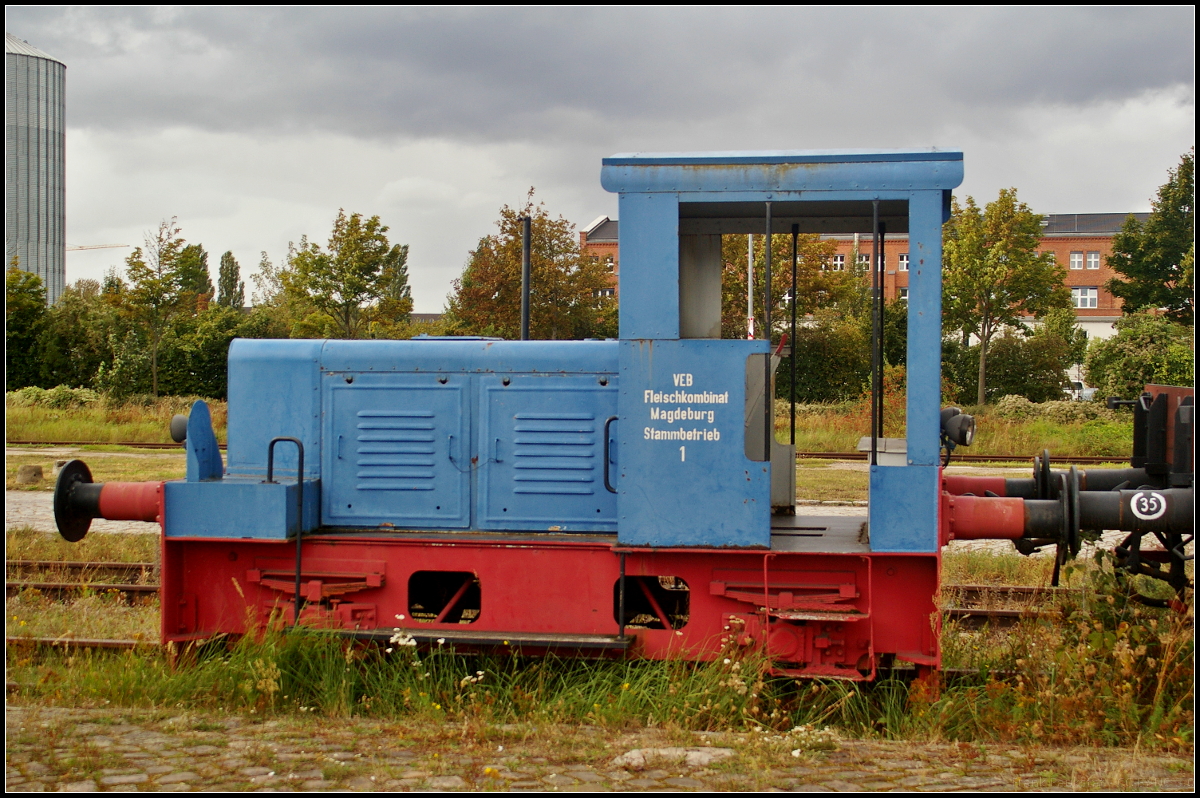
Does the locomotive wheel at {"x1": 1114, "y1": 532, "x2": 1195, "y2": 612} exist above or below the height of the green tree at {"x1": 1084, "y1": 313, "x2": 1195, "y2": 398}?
below

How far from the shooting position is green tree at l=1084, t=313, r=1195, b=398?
24.3 meters

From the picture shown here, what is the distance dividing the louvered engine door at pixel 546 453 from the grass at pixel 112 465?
402 inches

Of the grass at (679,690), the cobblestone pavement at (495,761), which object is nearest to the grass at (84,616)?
the grass at (679,690)

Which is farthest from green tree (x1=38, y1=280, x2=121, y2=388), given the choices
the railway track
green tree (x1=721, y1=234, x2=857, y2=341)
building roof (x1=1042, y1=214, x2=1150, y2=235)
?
building roof (x1=1042, y1=214, x2=1150, y2=235)

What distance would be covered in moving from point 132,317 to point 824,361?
21.3m

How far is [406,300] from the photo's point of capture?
25906mm

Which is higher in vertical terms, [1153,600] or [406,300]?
[406,300]

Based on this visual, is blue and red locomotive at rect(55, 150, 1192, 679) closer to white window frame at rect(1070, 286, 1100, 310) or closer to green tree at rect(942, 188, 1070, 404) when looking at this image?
green tree at rect(942, 188, 1070, 404)

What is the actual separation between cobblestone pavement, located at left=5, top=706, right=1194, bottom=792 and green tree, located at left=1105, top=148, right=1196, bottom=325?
122ft

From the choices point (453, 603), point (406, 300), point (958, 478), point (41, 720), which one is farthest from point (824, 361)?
point (41, 720)

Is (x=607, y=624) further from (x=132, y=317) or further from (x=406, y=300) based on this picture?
(x=132, y=317)

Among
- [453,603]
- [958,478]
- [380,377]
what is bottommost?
[453,603]

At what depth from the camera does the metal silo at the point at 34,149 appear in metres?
45.6

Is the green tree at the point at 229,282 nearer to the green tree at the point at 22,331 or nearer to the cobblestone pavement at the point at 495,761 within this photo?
Result: the green tree at the point at 22,331
